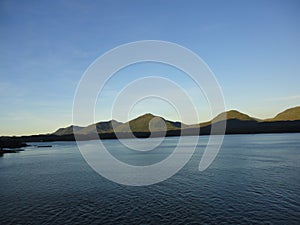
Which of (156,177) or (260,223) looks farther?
(156,177)

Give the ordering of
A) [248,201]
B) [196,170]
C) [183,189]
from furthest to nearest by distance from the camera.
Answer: [196,170]
[183,189]
[248,201]

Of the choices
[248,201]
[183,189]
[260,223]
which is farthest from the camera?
[183,189]

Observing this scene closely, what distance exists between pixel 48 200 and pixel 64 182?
36.3 ft

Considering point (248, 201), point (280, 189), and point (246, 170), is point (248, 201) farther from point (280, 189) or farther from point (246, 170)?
point (246, 170)

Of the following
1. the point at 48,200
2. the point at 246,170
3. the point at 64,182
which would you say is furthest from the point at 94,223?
the point at 246,170

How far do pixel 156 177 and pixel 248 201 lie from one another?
19.3 meters

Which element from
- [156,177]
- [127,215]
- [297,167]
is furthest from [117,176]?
[297,167]

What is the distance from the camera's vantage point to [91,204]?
28.2 meters

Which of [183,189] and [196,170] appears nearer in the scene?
[183,189]

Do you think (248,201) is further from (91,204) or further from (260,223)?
(91,204)

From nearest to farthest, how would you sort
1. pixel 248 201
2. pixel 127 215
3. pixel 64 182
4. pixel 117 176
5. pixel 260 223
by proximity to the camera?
1. pixel 260 223
2. pixel 127 215
3. pixel 248 201
4. pixel 64 182
5. pixel 117 176

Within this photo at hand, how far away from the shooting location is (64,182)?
4128 centimetres

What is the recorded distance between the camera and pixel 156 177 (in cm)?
4369

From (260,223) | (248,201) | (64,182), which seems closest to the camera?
(260,223)
